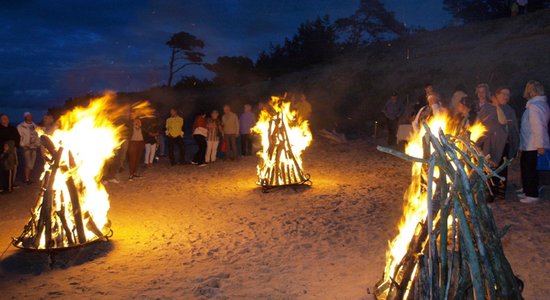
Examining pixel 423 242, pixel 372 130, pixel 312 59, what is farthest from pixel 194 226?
pixel 312 59

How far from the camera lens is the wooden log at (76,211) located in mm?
5426

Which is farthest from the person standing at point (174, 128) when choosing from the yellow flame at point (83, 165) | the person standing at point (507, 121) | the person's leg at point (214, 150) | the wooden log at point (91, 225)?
the person standing at point (507, 121)

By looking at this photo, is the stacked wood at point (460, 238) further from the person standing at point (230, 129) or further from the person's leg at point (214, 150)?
the person standing at point (230, 129)

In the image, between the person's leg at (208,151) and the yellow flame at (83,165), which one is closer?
the yellow flame at (83,165)

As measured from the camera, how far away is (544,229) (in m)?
5.60

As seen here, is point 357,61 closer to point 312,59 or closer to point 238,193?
point 312,59

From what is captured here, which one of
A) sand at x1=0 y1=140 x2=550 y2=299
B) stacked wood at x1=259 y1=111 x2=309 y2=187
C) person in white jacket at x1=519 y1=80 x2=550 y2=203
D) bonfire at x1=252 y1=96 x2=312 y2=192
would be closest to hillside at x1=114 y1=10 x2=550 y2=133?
person in white jacket at x1=519 y1=80 x2=550 y2=203

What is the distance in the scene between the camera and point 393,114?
1504 cm

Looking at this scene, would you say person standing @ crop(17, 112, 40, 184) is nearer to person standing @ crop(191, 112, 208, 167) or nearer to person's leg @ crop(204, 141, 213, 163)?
person standing @ crop(191, 112, 208, 167)

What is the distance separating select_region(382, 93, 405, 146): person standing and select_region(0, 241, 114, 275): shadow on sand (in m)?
11.2

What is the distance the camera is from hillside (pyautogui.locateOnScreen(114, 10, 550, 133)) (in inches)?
790

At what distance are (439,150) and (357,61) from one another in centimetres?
2888

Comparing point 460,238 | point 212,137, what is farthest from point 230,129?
point 460,238

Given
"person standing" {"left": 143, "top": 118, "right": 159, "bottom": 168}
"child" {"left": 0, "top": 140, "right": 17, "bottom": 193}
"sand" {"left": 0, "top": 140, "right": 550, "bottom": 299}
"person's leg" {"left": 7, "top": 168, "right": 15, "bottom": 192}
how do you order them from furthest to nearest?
1. "person standing" {"left": 143, "top": 118, "right": 159, "bottom": 168}
2. "person's leg" {"left": 7, "top": 168, "right": 15, "bottom": 192}
3. "child" {"left": 0, "top": 140, "right": 17, "bottom": 193}
4. "sand" {"left": 0, "top": 140, "right": 550, "bottom": 299}
